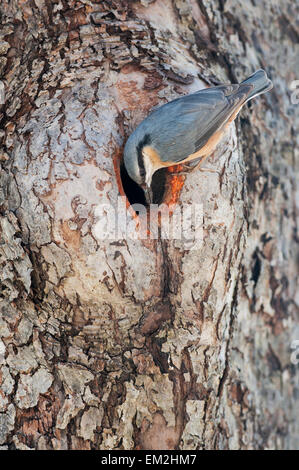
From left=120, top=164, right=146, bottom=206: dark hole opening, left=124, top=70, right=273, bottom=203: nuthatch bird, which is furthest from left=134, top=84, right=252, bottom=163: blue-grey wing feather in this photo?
left=120, top=164, right=146, bottom=206: dark hole opening

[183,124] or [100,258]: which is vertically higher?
[183,124]

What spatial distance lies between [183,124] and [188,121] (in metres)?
0.02

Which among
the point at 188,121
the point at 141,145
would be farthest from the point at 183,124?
the point at 141,145

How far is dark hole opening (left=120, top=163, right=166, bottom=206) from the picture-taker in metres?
1.72

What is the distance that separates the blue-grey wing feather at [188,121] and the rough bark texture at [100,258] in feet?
0.22

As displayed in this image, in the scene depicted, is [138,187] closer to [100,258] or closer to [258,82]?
[100,258]

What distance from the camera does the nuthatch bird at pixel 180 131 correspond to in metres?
1.60

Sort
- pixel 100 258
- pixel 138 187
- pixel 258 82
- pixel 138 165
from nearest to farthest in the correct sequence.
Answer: pixel 100 258, pixel 138 165, pixel 138 187, pixel 258 82

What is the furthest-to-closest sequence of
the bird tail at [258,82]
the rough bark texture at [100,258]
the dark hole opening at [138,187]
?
the bird tail at [258,82] → the dark hole opening at [138,187] → the rough bark texture at [100,258]

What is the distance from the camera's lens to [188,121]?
170 cm

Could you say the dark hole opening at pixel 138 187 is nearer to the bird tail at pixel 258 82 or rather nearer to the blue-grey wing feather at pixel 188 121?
the blue-grey wing feather at pixel 188 121

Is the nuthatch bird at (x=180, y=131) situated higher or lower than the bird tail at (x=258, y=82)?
lower

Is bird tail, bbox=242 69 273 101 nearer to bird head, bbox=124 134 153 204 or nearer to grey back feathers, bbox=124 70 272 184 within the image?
grey back feathers, bbox=124 70 272 184

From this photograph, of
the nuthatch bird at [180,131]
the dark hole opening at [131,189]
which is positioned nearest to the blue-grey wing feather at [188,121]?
the nuthatch bird at [180,131]
